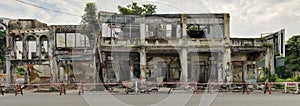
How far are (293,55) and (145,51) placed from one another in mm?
23412

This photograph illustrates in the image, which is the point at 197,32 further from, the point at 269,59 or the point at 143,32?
the point at 269,59

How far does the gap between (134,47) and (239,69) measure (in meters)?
10.9

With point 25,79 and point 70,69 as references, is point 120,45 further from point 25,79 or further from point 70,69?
point 25,79

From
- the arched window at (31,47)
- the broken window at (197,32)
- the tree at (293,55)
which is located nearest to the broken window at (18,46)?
the arched window at (31,47)

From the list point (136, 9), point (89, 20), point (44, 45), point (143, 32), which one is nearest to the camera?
point (143, 32)

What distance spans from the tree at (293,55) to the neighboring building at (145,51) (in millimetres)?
12683

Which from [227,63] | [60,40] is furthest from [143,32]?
[60,40]

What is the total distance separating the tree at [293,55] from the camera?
35.2 metres

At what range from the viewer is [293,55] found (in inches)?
1411

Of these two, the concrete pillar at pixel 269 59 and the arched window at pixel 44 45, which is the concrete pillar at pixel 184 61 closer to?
the concrete pillar at pixel 269 59

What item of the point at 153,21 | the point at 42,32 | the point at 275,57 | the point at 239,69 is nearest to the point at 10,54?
the point at 42,32

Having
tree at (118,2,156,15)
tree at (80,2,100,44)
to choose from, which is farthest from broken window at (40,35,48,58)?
tree at (118,2,156,15)

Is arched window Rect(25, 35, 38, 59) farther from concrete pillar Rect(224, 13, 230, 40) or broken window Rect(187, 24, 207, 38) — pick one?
concrete pillar Rect(224, 13, 230, 40)

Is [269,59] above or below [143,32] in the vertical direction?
below
